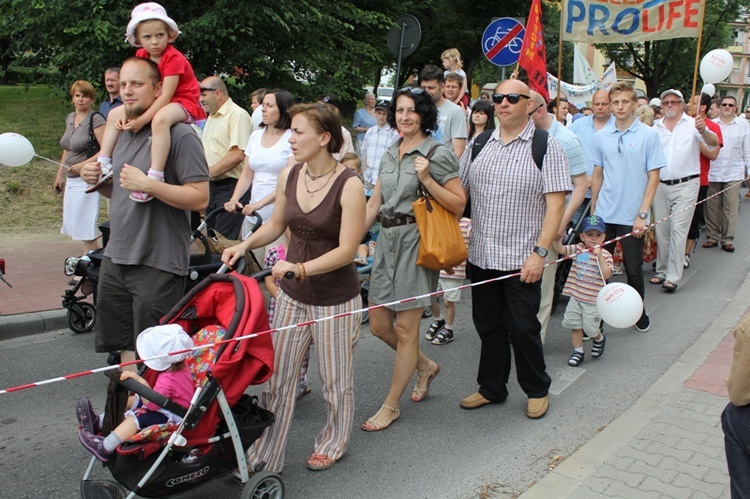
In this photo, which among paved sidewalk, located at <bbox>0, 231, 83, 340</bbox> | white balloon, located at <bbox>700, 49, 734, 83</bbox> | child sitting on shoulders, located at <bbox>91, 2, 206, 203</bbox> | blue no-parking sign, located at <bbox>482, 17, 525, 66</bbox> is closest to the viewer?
child sitting on shoulders, located at <bbox>91, 2, 206, 203</bbox>

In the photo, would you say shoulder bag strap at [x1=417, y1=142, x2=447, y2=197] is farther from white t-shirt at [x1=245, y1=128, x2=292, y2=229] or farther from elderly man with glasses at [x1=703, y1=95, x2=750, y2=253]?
elderly man with glasses at [x1=703, y1=95, x2=750, y2=253]

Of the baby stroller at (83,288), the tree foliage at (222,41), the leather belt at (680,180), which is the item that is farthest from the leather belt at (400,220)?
the tree foliage at (222,41)

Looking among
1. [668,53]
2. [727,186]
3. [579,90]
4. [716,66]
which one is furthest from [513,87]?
[668,53]

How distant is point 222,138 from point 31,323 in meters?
2.33

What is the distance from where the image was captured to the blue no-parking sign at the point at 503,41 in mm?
11549

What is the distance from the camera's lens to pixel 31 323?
652 cm

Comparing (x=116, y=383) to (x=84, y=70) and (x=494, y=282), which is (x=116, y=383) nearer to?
(x=494, y=282)

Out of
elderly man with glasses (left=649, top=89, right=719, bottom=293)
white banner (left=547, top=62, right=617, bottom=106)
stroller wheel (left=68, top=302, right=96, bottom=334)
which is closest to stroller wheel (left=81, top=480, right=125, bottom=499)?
stroller wheel (left=68, top=302, right=96, bottom=334)

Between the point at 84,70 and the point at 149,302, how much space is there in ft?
25.2

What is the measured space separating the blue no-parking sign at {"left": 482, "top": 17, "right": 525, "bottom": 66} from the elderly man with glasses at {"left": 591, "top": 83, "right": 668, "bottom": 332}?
16.4 feet

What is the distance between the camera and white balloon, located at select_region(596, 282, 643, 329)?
5.39m

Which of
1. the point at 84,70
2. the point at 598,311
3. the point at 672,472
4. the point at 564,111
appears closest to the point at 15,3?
the point at 84,70

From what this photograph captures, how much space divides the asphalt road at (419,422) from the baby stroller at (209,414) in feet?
1.59

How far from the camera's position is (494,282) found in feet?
15.6
